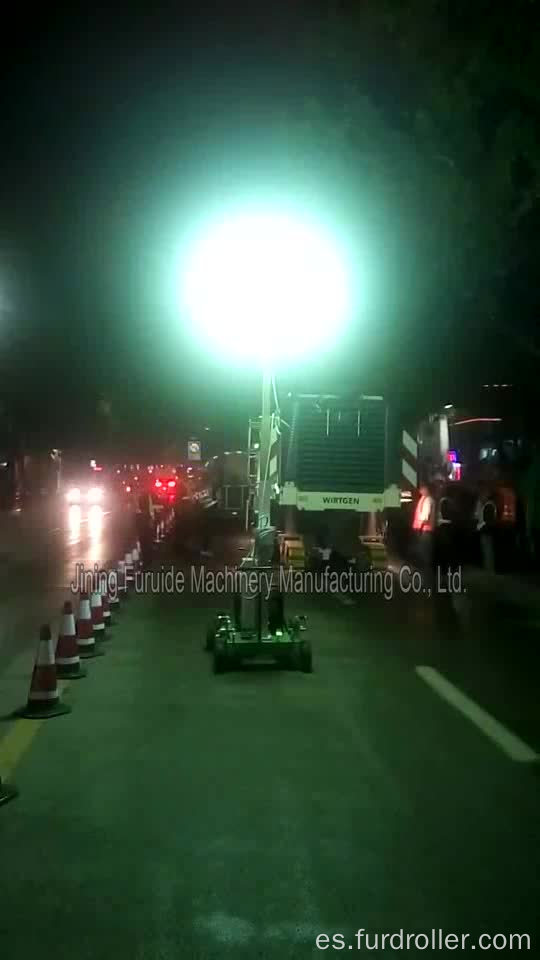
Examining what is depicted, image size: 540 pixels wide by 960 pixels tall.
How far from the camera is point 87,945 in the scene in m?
5.15

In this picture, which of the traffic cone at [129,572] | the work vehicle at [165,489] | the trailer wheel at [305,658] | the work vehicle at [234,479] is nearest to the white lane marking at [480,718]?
the trailer wheel at [305,658]

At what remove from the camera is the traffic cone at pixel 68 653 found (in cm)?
1188

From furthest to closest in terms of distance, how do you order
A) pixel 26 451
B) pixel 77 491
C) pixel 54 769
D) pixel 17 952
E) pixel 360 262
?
1. pixel 77 491
2. pixel 26 451
3. pixel 360 262
4. pixel 54 769
5. pixel 17 952

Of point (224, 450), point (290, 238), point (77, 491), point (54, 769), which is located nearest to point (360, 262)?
point (224, 450)

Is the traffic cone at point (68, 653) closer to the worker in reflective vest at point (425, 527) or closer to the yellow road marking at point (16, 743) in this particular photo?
the yellow road marking at point (16, 743)

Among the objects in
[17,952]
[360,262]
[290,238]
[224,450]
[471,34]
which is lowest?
[17,952]

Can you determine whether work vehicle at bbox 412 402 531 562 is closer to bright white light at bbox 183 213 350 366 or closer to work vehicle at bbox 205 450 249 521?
work vehicle at bbox 205 450 249 521

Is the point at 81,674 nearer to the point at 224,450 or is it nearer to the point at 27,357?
the point at 224,450

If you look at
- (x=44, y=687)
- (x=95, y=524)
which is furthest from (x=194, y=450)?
(x=95, y=524)

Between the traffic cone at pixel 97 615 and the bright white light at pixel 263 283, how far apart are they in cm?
373

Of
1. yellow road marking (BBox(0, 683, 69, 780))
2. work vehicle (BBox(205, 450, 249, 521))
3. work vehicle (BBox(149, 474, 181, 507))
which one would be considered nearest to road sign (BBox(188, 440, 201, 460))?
work vehicle (BBox(205, 450, 249, 521))

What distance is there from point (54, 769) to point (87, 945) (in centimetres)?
311

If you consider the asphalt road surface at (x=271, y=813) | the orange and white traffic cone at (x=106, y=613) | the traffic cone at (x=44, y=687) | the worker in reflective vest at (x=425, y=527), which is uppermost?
the worker in reflective vest at (x=425, y=527)

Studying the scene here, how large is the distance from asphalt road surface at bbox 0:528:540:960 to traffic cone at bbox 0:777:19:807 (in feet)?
0.24
